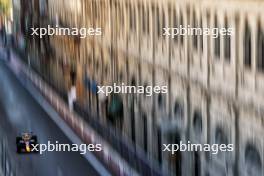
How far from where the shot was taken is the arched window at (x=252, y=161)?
4.60 m

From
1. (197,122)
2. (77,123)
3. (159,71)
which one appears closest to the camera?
(197,122)

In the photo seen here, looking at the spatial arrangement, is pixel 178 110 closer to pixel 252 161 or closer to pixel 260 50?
pixel 252 161

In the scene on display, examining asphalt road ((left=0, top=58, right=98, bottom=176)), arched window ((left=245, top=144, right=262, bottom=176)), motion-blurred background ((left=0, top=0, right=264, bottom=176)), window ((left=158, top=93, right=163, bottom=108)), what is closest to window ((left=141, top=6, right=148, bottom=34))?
motion-blurred background ((left=0, top=0, right=264, bottom=176))

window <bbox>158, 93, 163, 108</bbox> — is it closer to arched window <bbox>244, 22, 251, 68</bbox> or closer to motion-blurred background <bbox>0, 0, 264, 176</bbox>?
motion-blurred background <bbox>0, 0, 264, 176</bbox>

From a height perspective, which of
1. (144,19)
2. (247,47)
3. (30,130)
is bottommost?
(30,130)

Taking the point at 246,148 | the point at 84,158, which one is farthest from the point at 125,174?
the point at 246,148

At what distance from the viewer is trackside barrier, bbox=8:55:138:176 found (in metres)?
5.14

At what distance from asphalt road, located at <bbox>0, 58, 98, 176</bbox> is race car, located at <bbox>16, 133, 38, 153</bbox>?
0.03m

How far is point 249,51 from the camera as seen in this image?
468cm

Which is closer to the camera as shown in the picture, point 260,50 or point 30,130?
point 260,50

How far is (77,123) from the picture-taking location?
5371 mm

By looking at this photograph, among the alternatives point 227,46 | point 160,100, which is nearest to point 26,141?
point 160,100

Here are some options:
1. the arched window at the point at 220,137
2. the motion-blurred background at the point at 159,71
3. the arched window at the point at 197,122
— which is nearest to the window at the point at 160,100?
the motion-blurred background at the point at 159,71

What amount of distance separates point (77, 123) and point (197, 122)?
2.29ft
